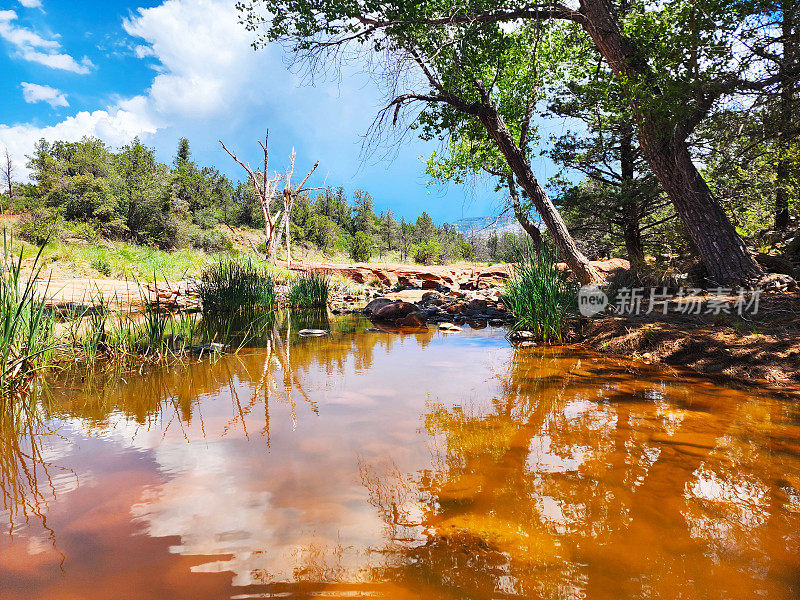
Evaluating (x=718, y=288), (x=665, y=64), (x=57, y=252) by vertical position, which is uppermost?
(x=665, y=64)

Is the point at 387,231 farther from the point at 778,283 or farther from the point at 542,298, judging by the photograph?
the point at 778,283

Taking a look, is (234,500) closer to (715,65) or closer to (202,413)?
(202,413)

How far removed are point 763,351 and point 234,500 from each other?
447 cm

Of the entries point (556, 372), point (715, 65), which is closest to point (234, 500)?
point (556, 372)

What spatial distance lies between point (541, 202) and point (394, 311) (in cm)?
355

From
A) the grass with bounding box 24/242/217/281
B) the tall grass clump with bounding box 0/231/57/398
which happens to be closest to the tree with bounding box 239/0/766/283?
the tall grass clump with bounding box 0/231/57/398

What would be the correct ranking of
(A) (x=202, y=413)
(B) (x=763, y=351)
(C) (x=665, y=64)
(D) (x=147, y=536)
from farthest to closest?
(C) (x=665, y=64), (B) (x=763, y=351), (A) (x=202, y=413), (D) (x=147, y=536)

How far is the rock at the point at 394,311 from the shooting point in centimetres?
821

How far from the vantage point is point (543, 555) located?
128cm

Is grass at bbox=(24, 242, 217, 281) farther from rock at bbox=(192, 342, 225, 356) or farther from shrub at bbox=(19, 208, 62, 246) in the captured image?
rock at bbox=(192, 342, 225, 356)

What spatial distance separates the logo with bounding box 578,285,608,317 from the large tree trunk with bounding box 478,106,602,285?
2.13 ft

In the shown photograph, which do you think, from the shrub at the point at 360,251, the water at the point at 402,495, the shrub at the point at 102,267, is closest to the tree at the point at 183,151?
the shrub at the point at 360,251

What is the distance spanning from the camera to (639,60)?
5.18 m

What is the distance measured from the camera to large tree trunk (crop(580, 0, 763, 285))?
16.9 feet
